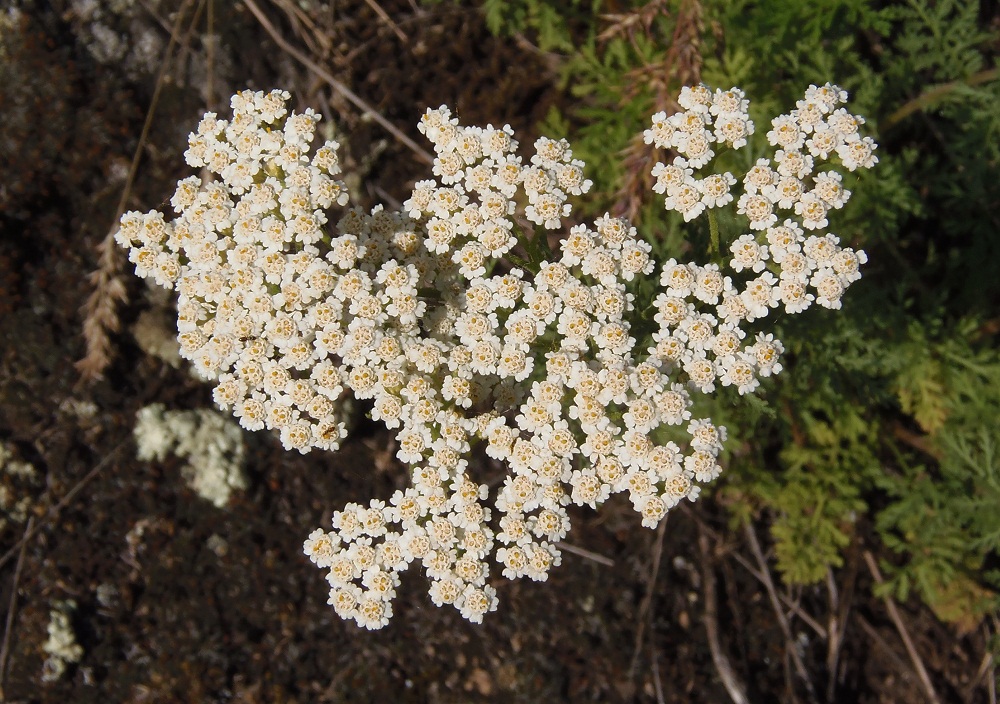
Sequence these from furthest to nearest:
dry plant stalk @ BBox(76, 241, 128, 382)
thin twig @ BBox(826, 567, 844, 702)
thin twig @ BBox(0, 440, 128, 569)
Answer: thin twig @ BBox(826, 567, 844, 702) → thin twig @ BBox(0, 440, 128, 569) → dry plant stalk @ BBox(76, 241, 128, 382)

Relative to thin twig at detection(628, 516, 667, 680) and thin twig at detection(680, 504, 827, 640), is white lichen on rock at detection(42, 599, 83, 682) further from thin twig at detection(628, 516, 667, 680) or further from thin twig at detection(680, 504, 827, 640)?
thin twig at detection(680, 504, 827, 640)

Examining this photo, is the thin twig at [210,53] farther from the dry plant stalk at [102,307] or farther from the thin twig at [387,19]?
the dry plant stalk at [102,307]

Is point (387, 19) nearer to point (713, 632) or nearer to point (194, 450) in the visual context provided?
point (194, 450)

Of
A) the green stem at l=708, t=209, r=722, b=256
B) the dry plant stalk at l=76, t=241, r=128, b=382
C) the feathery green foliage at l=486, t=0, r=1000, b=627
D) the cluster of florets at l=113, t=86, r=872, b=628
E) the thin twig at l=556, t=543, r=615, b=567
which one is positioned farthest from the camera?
the thin twig at l=556, t=543, r=615, b=567

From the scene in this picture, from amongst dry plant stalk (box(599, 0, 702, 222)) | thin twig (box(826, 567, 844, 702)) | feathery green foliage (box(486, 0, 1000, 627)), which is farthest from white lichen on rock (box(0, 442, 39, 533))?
thin twig (box(826, 567, 844, 702))

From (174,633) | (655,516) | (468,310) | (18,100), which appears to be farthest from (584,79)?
(174,633)

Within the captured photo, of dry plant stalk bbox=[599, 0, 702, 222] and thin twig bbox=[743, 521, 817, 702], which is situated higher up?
dry plant stalk bbox=[599, 0, 702, 222]

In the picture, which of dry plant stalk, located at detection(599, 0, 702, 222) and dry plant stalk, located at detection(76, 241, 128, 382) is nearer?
dry plant stalk, located at detection(599, 0, 702, 222)
